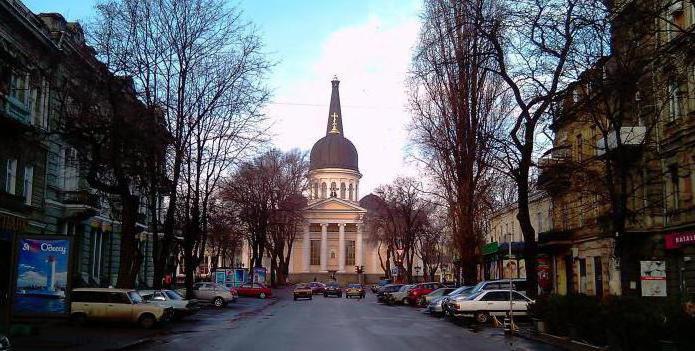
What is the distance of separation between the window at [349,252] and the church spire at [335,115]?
21.4 metres

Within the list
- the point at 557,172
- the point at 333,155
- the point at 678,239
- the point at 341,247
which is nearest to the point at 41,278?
the point at 557,172

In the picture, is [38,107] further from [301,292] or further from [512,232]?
[512,232]

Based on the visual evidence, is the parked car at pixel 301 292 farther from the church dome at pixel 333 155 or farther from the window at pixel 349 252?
the church dome at pixel 333 155

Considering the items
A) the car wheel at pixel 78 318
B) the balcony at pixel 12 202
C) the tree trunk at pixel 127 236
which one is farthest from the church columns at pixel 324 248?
the car wheel at pixel 78 318

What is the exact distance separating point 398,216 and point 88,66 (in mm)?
48780

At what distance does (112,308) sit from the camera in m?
26.0

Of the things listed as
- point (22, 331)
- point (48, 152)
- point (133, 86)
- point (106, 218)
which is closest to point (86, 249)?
point (106, 218)

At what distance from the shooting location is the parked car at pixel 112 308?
2588cm

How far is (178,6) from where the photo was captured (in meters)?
33.6

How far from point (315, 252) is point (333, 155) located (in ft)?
58.5

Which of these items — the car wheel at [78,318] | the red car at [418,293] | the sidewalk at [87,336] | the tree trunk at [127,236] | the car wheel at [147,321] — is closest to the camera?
the sidewalk at [87,336]

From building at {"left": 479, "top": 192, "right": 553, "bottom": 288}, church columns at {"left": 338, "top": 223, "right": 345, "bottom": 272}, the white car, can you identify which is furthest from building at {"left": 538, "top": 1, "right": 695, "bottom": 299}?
church columns at {"left": 338, "top": 223, "right": 345, "bottom": 272}

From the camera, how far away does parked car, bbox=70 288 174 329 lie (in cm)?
2588

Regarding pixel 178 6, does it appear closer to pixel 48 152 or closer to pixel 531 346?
pixel 48 152
